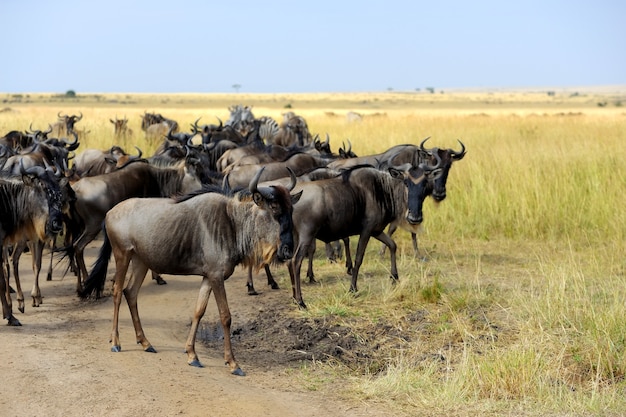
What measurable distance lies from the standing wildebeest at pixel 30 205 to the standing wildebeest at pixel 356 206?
2169 millimetres

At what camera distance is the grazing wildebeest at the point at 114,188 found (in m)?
8.69

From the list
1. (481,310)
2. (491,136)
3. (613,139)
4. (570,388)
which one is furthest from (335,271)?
(491,136)

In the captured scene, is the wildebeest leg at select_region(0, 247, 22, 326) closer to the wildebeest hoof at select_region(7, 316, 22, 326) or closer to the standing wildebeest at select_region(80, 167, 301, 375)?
the wildebeest hoof at select_region(7, 316, 22, 326)

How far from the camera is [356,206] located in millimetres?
8234

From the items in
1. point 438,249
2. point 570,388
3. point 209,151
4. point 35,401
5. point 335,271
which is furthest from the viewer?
point 209,151

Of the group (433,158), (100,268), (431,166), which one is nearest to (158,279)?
(100,268)

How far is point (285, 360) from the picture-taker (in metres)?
6.50

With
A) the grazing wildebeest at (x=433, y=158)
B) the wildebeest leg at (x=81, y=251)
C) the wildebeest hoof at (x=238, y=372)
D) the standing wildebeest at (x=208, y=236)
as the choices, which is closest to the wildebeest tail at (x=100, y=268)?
the standing wildebeest at (x=208, y=236)

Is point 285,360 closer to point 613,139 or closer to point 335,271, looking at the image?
point 335,271

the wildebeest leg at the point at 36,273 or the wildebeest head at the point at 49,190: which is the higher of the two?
the wildebeest head at the point at 49,190

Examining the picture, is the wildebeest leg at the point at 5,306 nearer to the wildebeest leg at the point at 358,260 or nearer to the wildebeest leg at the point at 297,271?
the wildebeest leg at the point at 297,271

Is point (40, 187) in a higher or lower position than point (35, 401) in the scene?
higher

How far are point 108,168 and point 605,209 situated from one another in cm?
662

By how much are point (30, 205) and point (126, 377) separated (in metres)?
2.36
